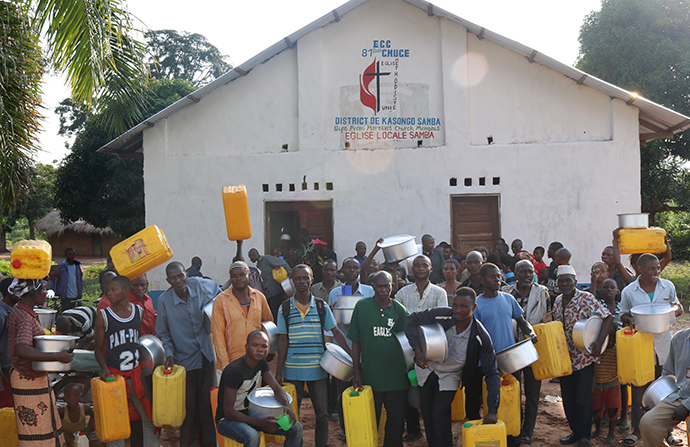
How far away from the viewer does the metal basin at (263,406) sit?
410 centimetres

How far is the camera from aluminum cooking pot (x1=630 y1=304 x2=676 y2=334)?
4879 millimetres

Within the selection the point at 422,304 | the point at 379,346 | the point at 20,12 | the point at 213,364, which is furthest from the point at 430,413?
the point at 20,12

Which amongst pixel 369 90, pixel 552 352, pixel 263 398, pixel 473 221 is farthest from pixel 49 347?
pixel 473 221

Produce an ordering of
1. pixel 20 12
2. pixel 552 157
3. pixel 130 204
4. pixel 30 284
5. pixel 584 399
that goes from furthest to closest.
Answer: pixel 130 204 → pixel 552 157 → pixel 20 12 → pixel 584 399 → pixel 30 284

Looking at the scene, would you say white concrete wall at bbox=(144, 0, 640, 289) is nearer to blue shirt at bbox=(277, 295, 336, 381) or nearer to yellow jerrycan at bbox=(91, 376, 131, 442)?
blue shirt at bbox=(277, 295, 336, 381)

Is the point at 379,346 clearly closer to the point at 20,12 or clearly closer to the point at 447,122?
the point at 20,12

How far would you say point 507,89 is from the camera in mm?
10359

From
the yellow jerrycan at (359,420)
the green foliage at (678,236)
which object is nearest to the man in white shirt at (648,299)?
the yellow jerrycan at (359,420)

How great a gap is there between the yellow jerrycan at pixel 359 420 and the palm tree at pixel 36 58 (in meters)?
4.73

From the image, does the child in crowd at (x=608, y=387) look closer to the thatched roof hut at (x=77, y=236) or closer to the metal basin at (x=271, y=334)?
the metal basin at (x=271, y=334)

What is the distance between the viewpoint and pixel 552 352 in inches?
187

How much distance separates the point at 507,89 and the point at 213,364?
7.78m

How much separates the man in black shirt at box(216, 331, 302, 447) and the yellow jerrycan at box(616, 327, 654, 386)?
2926 mm

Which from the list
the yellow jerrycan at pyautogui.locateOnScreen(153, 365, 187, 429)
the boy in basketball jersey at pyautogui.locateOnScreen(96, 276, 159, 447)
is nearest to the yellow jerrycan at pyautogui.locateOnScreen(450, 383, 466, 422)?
the yellow jerrycan at pyautogui.locateOnScreen(153, 365, 187, 429)
